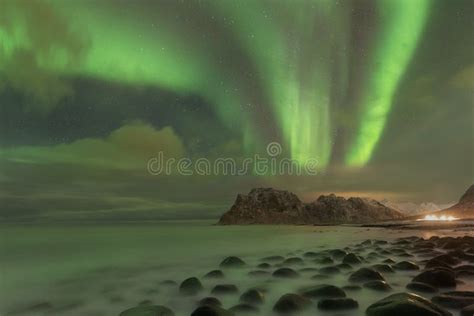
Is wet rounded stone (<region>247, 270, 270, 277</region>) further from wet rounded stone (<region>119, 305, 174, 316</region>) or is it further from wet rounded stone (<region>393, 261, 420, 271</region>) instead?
wet rounded stone (<region>119, 305, 174, 316</region>)

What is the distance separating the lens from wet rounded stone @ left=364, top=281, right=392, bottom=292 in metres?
4.99

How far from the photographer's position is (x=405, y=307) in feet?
11.2

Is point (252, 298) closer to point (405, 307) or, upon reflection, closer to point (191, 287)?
point (191, 287)

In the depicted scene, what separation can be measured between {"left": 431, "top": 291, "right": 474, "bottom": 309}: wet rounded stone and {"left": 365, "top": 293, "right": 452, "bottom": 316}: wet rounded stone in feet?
1.63

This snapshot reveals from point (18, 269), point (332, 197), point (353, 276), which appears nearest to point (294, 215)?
point (332, 197)

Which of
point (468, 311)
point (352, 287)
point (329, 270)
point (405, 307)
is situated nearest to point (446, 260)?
point (329, 270)

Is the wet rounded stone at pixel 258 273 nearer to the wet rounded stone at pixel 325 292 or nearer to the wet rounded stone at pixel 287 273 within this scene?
the wet rounded stone at pixel 287 273

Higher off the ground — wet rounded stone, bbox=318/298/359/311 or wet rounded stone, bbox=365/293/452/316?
wet rounded stone, bbox=365/293/452/316

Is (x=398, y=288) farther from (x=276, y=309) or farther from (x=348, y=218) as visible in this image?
(x=348, y=218)

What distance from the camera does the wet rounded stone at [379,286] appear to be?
196 inches

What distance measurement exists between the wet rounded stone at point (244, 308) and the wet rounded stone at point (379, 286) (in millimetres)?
1727

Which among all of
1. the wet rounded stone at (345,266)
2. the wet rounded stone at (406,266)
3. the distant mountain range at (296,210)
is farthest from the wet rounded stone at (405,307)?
the distant mountain range at (296,210)

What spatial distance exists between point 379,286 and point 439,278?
2.52ft

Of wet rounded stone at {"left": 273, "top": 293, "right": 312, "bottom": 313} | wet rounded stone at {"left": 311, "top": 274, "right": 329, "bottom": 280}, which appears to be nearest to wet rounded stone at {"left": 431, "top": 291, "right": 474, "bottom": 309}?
wet rounded stone at {"left": 273, "top": 293, "right": 312, "bottom": 313}
